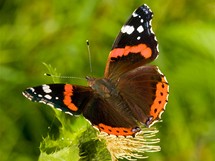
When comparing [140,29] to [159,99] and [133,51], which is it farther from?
[159,99]

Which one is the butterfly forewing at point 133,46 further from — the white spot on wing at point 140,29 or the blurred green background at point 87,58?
the blurred green background at point 87,58

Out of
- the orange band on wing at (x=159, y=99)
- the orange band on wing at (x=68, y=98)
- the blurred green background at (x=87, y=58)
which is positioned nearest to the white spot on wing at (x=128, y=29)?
the orange band on wing at (x=159, y=99)

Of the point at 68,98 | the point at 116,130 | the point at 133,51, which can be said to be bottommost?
the point at 116,130

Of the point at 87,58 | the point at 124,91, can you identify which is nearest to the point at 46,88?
the point at 124,91

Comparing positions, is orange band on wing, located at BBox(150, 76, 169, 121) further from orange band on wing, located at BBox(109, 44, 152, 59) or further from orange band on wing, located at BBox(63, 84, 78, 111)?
orange band on wing, located at BBox(63, 84, 78, 111)

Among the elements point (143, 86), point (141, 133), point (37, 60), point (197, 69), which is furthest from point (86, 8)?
point (141, 133)

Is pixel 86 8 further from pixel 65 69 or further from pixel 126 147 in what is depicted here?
pixel 126 147

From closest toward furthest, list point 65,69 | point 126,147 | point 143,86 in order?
point 126,147, point 143,86, point 65,69
